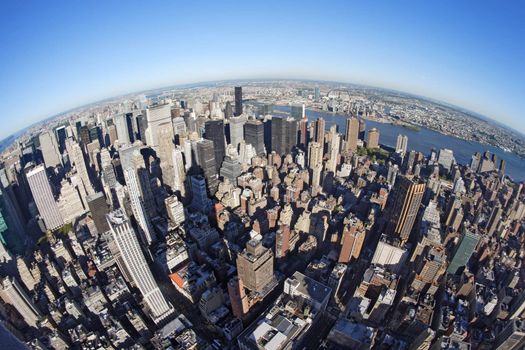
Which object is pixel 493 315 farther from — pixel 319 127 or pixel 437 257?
pixel 319 127

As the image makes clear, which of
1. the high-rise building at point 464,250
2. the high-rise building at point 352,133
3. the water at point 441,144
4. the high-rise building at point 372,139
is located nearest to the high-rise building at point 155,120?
the high-rise building at point 352,133

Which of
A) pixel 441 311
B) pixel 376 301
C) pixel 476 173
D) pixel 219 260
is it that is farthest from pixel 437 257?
pixel 476 173

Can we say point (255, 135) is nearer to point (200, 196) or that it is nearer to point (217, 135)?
point (217, 135)

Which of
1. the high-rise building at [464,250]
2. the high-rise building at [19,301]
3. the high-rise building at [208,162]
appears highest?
the high-rise building at [208,162]

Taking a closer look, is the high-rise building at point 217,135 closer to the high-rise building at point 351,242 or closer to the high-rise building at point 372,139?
the high-rise building at point 351,242

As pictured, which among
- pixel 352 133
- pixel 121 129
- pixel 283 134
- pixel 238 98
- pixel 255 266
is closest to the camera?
pixel 255 266

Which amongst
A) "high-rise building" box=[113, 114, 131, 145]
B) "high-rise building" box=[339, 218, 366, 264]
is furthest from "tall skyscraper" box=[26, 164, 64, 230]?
"high-rise building" box=[339, 218, 366, 264]

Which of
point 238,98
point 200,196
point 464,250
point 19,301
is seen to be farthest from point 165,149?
point 464,250
